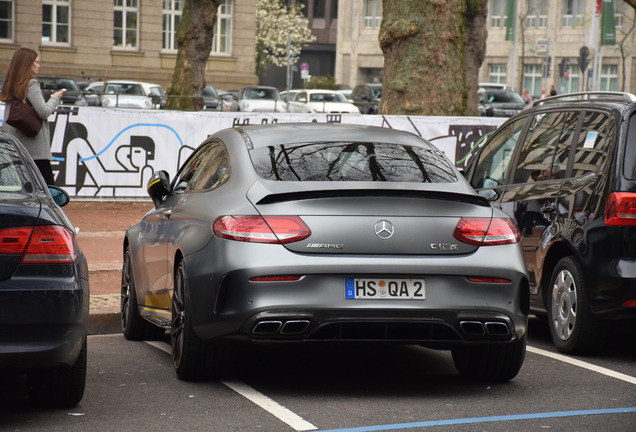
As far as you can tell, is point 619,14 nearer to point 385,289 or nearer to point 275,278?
point 385,289

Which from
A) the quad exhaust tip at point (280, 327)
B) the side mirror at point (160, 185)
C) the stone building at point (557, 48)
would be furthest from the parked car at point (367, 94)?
the quad exhaust tip at point (280, 327)

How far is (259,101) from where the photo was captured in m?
42.8

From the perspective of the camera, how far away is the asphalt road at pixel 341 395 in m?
5.45

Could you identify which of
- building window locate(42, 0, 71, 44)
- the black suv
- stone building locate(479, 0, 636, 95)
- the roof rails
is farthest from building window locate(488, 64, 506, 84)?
the black suv

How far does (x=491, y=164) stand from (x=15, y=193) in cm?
470

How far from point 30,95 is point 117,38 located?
46493 mm

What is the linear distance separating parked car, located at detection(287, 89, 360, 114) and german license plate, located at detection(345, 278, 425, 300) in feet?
117

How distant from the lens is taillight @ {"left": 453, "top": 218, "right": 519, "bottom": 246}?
6.08 metres

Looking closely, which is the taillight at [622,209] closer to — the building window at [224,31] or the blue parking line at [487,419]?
the blue parking line at [487,419]

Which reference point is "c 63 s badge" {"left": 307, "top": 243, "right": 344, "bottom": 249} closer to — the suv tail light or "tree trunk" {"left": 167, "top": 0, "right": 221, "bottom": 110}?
the suv tail light

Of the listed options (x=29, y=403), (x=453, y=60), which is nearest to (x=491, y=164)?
(x=29, y=403)

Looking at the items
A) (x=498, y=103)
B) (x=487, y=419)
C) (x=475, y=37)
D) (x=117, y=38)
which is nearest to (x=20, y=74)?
(x=487, y=419)

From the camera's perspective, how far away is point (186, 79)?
34969 mm

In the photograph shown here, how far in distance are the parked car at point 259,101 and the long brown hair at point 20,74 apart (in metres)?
31.5
